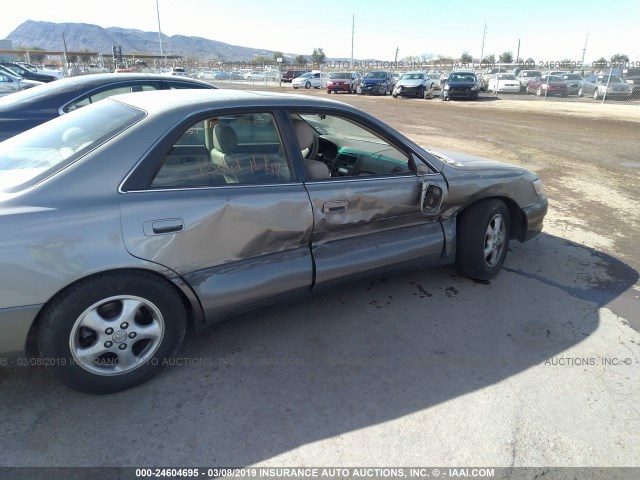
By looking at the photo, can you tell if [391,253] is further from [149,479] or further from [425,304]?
[149,479]

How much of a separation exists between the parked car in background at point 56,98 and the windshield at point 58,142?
2.56m

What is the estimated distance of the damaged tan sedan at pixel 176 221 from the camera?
228cm

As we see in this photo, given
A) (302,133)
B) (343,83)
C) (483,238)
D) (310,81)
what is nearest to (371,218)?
(302,133)

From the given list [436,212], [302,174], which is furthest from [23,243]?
[436,212]

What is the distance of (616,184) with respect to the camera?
7559 millimetres

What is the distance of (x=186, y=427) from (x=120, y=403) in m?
0.43

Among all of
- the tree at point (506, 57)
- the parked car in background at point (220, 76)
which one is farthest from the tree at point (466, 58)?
the parked car in background at point (220, 76)

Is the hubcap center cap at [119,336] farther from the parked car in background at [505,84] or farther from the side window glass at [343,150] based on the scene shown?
the parked car in background at [505,84]

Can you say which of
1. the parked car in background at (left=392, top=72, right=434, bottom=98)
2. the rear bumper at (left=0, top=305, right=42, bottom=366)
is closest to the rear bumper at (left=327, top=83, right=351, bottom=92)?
the parked car in background at (left=392, top=72, right=434, bottom=98)

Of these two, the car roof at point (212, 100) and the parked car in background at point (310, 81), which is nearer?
the car roof at point (212, 100)

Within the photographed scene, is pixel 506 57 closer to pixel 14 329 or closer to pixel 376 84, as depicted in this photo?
pixel 376 84

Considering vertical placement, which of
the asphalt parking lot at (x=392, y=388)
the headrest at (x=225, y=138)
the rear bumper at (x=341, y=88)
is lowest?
the asphalt parking lot at (x=392, y=388)

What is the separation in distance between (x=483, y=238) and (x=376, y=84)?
90.3ft

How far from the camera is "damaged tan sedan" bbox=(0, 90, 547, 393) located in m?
2.28
